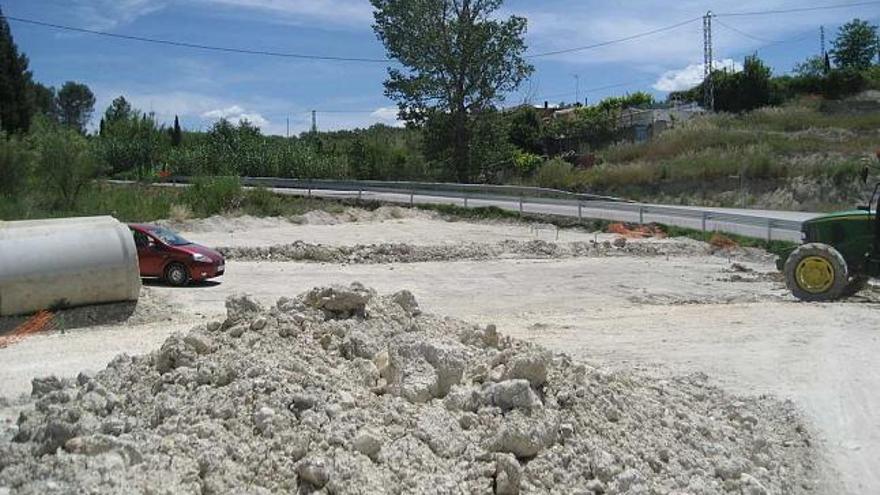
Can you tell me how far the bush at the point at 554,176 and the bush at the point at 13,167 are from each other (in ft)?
85.5

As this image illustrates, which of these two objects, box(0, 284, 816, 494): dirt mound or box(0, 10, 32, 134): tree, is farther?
box(0, 10, 32, 134): tree

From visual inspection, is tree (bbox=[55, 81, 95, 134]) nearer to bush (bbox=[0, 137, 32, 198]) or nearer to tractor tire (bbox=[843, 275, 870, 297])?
bush (bbox=[0, 137, 32, 198])

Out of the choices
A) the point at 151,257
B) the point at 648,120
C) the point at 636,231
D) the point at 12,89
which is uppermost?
the point at 12,89

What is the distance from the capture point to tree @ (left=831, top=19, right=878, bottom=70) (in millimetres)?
87000

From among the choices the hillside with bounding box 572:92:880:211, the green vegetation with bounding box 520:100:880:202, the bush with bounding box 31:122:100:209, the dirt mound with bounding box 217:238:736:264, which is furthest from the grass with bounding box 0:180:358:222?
the hillside with bounding box 572:92:880:211

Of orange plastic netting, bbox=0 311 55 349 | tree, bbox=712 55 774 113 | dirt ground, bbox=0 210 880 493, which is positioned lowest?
dirt ground, bbox=0 210 880 493

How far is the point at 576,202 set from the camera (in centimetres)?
3650

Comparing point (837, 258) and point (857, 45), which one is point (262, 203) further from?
point (857, 45)

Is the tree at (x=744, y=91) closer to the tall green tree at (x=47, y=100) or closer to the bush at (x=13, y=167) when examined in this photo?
the bush at (x=13, y=167)

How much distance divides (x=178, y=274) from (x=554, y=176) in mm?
31377

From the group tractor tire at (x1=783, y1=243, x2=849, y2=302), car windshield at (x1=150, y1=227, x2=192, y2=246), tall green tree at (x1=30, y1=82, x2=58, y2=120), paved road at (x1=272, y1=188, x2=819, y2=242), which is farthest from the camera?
tall green tree at (x1=30, y1=82, x2=58, y2=120)

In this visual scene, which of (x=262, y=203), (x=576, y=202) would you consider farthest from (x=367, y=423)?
(x=262, y=203)

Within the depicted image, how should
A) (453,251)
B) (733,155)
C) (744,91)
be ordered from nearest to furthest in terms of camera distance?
(453,251) → (733,155) → (744,91)

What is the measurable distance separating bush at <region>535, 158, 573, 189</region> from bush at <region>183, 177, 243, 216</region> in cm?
1791
